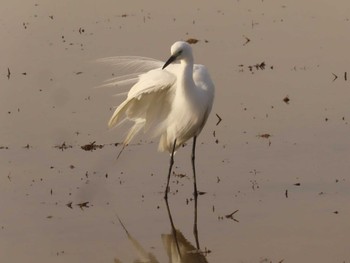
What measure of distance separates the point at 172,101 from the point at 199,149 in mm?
1296

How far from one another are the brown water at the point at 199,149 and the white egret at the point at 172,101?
20.2 inches

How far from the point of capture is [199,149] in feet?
40.9

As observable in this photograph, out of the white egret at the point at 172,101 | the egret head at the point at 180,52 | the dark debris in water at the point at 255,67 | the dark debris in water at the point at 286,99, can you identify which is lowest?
the dark debris in water at the point at 286,99

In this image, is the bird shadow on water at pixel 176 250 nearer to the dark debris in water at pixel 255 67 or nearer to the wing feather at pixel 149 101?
the wing feather at pixel 149 101

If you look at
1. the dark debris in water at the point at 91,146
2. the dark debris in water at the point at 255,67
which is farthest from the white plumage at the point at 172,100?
the dark debris in water at the point at 255,67

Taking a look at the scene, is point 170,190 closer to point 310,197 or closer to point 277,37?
point 310,197

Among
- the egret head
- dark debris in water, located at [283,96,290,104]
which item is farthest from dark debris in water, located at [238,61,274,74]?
the egret head

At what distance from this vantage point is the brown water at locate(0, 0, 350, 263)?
9.59m

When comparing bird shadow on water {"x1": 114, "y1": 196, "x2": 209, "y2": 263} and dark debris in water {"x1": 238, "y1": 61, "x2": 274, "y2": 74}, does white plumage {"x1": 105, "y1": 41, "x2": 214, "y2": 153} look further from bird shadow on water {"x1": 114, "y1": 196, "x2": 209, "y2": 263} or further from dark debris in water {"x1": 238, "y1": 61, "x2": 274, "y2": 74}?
dark debris in water {"x1": 238, "y1": 61, "x2": 274, "y2": 74}

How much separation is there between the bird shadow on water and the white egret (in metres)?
1.21

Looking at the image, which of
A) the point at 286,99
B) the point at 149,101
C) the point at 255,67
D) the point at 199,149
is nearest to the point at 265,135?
the point at 199,149

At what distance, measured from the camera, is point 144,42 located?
18.9m

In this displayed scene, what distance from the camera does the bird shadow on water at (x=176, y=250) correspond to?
9.02 meters

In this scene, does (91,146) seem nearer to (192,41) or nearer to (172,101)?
(172,101)
